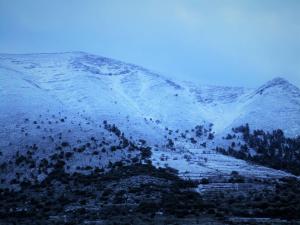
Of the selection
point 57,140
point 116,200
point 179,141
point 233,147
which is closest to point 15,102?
point 57,140

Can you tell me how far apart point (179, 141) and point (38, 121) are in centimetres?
2345

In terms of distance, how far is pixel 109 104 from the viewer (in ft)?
327

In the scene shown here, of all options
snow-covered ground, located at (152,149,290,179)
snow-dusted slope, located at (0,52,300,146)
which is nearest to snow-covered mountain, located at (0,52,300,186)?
snow-dusted slope, located at (0,52,300,146)

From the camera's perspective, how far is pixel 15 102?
90062 mm

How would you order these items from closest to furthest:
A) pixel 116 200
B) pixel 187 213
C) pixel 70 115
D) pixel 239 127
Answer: pixel 187 213 → pixel 116 200 → pixel 70 115 → pixel 239 127

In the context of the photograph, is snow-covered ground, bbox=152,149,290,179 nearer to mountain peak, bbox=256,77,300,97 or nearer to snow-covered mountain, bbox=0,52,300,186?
snow-covered mountain, bbox=0,52,300,186

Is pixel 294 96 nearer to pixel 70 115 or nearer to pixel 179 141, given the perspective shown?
pixel 179 141

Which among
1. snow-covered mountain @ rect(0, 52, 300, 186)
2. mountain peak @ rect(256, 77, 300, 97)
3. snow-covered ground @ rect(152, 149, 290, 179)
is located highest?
mountain peak @ rect(256, 77, 300, 97)

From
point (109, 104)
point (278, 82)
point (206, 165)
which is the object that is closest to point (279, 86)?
point (278, 82)

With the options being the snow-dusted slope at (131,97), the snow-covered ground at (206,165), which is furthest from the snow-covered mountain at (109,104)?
the snow-covered ground at (206,165)

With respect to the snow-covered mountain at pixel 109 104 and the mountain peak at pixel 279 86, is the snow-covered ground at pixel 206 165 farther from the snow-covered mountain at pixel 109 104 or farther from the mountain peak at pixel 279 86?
the mountain peak at pixel 279 86

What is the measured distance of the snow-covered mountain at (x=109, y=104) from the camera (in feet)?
255

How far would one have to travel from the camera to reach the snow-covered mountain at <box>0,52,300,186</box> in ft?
255

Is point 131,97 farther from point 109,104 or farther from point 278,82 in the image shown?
point 278,82
